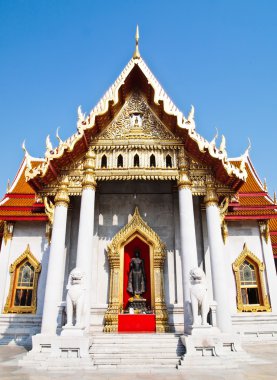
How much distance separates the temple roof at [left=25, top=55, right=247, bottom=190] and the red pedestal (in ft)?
13.9

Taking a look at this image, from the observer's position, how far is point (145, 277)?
9492 millimetres

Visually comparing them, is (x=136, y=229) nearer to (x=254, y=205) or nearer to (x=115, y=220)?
(x=115, y=220)

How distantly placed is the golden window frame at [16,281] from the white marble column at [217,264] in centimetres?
591

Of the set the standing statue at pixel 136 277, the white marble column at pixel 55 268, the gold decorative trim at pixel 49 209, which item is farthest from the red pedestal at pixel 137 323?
the gold decorative trim at pixel 49 209

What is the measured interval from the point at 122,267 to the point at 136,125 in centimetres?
423

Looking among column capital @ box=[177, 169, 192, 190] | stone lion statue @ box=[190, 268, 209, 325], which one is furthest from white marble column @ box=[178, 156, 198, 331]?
stone lion statue @ box=[190, 268, 209, 325]

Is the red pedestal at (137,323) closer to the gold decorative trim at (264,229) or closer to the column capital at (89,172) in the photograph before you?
the column capital at (89,172)

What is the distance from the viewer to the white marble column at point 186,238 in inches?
280

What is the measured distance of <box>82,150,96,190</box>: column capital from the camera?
332 inches

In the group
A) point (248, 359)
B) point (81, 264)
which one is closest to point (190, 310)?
point (248, 359)

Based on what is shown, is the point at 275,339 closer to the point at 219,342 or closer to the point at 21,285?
the point at 219,342

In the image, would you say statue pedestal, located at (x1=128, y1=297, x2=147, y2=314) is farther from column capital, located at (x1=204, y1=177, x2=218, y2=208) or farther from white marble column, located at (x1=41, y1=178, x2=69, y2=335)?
column capital, located at (x1=204, y1=177, x2=218, y2=208)

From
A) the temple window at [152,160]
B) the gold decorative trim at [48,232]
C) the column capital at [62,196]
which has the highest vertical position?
the temple window at [152,160]

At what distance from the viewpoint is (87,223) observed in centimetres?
797
